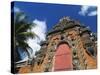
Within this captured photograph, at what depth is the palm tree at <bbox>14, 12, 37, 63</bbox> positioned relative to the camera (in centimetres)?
208

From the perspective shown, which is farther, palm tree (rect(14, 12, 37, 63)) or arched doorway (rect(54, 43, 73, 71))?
arched doorway (rect(54, 43, 73, 71))

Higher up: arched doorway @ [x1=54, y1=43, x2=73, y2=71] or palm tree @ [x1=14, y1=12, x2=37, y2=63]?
palm tree @ [x1=14, y1=12, x2=37, y2=63]

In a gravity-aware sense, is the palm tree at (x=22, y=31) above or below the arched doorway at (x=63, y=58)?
above

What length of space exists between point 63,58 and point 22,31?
1.58 ft

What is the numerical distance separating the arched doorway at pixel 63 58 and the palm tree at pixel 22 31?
0.95ft

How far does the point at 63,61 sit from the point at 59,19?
409 millimetres

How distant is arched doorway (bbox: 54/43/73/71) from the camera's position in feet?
7.30

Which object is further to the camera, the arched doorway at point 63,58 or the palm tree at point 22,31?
the arched doorway at point 63,58

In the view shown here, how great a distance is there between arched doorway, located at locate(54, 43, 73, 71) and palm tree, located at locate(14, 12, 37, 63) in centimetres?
29

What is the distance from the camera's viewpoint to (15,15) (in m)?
2.08

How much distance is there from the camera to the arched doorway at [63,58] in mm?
2227

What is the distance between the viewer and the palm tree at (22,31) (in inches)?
81.8

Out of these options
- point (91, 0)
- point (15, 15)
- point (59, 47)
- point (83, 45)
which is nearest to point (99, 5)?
point (91, 0)

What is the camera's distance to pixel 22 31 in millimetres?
2104
